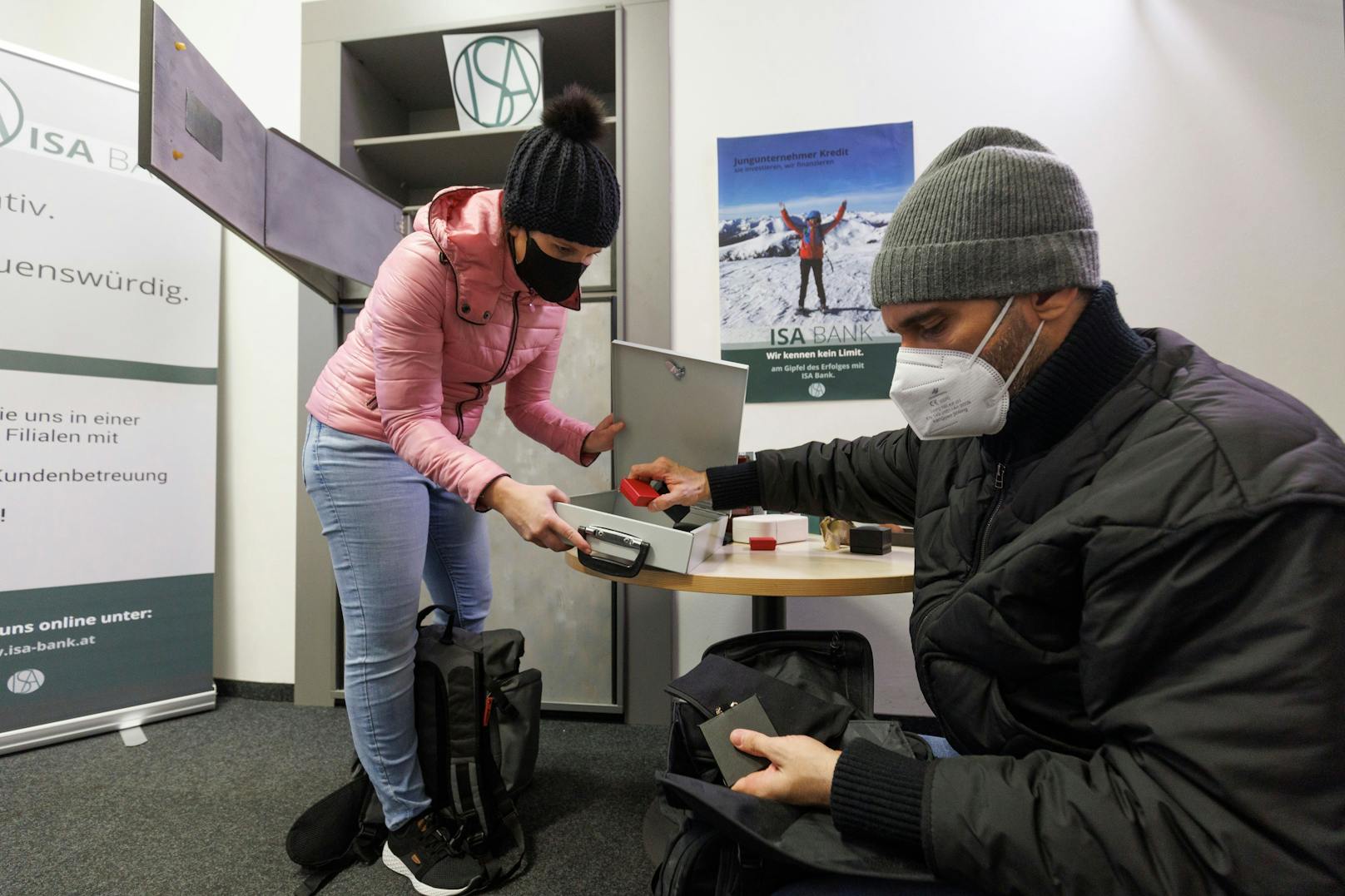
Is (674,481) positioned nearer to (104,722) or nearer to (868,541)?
(868,541)

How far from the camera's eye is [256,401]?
243 centimetres

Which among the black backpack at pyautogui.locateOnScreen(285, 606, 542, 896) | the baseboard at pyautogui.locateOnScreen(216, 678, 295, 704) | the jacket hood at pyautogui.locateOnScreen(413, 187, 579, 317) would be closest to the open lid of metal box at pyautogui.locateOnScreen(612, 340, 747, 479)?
the jacket hood at pyautogui.locateOnScreen(413, 187, 579, 317)

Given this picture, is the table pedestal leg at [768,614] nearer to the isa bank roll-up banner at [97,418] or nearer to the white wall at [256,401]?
the white wall at [256,401]

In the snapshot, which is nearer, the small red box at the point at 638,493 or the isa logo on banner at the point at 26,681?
the small red box at the point at 638,493

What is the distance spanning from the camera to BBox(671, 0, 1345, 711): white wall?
1.96 m

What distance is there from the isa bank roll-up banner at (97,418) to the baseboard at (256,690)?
15 cm

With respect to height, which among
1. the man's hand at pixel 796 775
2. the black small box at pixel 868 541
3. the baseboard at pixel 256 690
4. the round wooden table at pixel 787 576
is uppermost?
the black small box at pixel 868 541

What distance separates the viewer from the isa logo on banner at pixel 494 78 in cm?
222

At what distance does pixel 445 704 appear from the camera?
1.39 m

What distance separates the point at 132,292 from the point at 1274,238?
11.7 feet

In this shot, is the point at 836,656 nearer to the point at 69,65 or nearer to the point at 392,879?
the point at 392,879

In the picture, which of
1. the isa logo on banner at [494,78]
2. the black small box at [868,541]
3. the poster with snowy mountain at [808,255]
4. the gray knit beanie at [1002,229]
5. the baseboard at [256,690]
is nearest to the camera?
the gray knit beanie at [1002,229]

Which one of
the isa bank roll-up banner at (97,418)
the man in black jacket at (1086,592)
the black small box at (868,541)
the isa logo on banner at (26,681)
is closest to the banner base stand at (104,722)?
the isa bank roll-up banner at (97,418)

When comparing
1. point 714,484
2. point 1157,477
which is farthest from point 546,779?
point 1157,477
